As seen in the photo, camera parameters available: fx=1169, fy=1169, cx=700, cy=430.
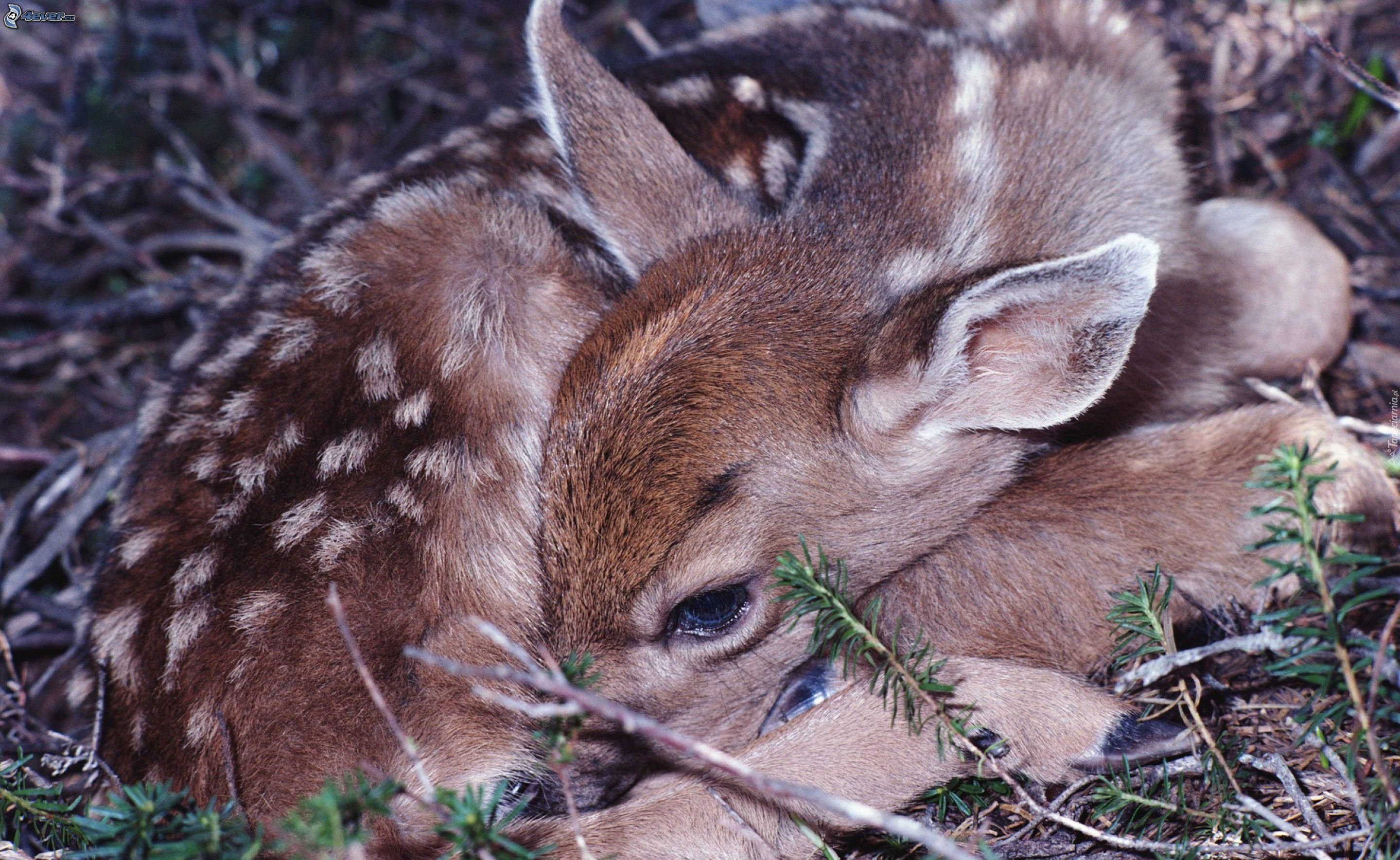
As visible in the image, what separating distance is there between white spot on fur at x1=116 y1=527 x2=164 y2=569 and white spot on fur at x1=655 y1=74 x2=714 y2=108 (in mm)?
1733

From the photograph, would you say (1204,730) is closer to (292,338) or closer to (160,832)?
(160,832)

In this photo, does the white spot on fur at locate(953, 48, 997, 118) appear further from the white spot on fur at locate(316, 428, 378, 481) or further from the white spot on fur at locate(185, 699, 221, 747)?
the white spot on fur at locate(185, 699, 221, 747)

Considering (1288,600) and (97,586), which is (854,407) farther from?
(97,586)

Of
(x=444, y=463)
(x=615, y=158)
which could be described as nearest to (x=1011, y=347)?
(x=615, y=158)

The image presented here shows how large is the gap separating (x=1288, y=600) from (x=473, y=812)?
1841mm

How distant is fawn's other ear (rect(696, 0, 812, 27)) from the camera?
14.5 feet

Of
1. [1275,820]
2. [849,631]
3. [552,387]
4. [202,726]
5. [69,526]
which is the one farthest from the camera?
[69,526]

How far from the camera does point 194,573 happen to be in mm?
2488

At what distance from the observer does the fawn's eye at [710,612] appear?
2484 mm

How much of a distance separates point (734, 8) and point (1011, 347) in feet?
8.80

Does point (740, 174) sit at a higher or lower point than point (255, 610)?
higher

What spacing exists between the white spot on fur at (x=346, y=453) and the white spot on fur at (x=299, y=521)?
0.19 ft

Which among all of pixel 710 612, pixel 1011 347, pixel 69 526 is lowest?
pixel 69 526

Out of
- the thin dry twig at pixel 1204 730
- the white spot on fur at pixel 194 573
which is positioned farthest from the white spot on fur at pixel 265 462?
the thin dry twig at pixel 1204 730
